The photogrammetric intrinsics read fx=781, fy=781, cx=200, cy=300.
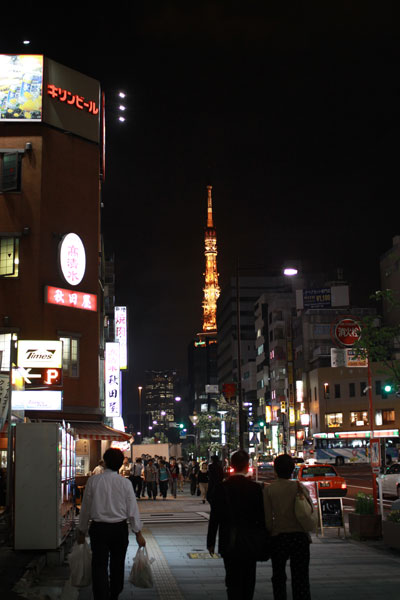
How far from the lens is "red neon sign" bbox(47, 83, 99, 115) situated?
110ft

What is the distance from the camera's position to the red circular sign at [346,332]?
1888 centimetres

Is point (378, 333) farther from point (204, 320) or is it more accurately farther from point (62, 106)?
point (204, 320)

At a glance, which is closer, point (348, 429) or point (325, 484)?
point (325, 484)

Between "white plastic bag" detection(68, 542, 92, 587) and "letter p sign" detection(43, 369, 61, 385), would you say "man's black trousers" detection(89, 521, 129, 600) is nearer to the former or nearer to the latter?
"white plastic bag" detection(68, 542, 92, 587)

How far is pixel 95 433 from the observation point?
3088 cm

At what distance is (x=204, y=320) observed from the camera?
198 metres

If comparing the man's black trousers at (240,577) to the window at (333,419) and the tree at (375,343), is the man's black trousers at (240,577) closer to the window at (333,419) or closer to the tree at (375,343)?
the tree at (375,343)

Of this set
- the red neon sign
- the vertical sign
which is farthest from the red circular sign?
the vertical sign

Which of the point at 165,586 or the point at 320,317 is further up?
the point at 320,317

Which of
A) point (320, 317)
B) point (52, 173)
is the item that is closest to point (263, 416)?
point (320, 317)

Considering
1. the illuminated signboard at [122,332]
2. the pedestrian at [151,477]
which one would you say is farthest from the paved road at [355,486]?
the illuminated signboard at [122,332]

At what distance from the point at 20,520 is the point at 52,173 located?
75.0 ft

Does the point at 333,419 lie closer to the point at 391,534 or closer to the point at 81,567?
the point at 391,534

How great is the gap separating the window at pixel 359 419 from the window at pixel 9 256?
6463cm
